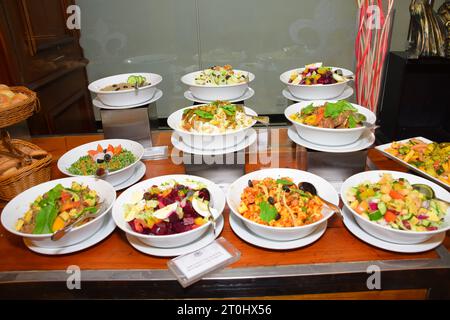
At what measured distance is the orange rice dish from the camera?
101 centimetres

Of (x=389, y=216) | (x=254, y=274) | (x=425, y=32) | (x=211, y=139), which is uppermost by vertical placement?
(x=425, y=32)

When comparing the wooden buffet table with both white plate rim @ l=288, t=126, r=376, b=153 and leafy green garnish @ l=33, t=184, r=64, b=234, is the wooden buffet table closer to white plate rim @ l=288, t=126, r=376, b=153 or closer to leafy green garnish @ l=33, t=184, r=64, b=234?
leafy green garnish @ l=33, t=184, r=64, b=234

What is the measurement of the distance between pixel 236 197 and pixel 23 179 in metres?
0.78

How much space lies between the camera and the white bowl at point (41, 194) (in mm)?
1015

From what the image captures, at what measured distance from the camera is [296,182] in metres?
1.22

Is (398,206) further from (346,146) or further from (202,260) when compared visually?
(202,260)

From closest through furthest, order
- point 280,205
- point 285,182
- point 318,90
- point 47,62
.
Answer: point 280,205
point 285,182
point 318,90
point 47,62

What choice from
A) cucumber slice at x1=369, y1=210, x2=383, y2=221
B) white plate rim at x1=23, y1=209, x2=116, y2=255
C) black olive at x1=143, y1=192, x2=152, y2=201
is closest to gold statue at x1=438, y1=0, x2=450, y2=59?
cucumber slice at x1=369, y1=210, x2=383, y2=221

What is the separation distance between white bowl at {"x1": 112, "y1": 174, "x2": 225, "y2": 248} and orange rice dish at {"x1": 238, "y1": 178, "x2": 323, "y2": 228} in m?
0.08

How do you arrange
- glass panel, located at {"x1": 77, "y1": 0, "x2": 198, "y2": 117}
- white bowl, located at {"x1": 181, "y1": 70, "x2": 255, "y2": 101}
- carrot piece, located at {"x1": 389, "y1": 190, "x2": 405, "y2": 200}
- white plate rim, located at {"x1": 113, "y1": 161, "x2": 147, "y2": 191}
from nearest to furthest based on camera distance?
carrot piece, located at {"x1": 389, "y1": 190, "x2": 405, "y2": 200}, white plate rim, located at {"x1": 113, "y1": 161, "x2": 147, "y2": 191}, white bowl, located at {"x1": 181, "y1": 70, "x2": 255, "y2": 101}, glass panel, located at {"x1": 77, "y1": 0, "x2": 198, "y2": 117}

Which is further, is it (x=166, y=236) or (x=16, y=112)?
(x=16, y=112)

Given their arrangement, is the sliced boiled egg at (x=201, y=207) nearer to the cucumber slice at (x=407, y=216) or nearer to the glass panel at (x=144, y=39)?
the cucumber slice at (x=407, y=216)

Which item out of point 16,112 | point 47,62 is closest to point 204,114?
point 16,112
